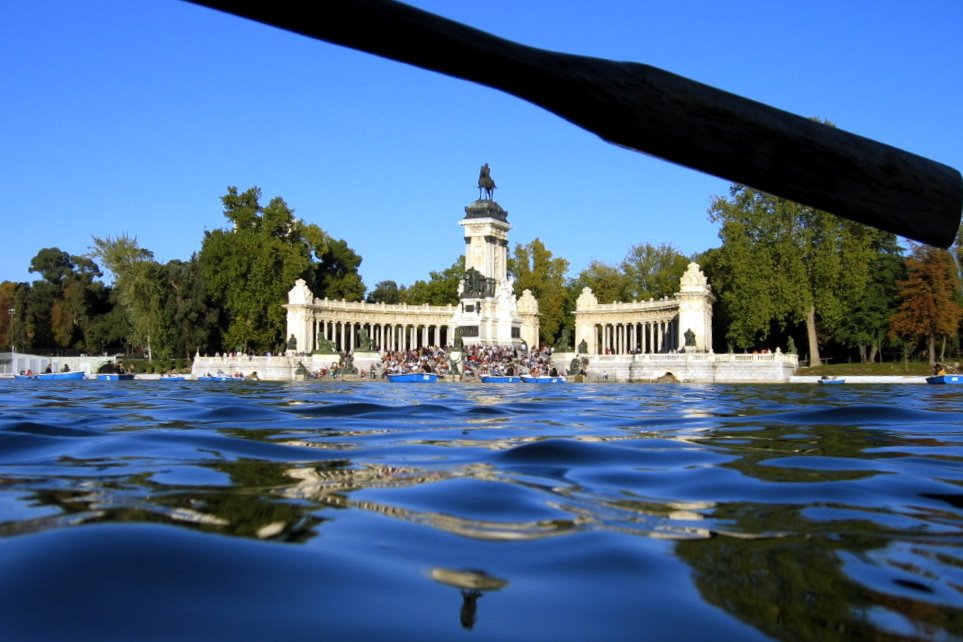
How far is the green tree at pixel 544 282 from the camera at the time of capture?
89312 millimetres

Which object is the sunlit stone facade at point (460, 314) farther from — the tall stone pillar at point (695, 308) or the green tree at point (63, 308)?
the green tree at point (63, 308)

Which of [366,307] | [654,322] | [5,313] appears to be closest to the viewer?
[654,322]

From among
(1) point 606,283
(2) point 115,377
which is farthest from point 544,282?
(2) point 115,377

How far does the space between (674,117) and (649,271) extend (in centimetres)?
8904

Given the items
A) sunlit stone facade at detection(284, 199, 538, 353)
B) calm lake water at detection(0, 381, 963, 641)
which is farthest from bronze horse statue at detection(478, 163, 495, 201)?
calm lake water at detection(0, 381, 963, 641)

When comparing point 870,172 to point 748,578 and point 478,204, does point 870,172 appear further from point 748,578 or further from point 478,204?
point 478,204

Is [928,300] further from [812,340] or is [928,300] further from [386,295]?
[386,295]

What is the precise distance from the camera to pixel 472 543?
2.76m

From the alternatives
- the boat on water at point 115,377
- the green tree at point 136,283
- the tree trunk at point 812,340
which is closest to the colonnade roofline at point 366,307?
the green tree at point 136,283

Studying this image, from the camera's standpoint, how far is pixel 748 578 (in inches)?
93.0

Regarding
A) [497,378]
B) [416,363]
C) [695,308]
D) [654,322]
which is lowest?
[497,378]

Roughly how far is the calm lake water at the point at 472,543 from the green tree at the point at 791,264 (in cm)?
5835

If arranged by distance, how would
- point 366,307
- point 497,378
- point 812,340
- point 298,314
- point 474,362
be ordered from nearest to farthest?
1. point 497,378
2. point 474,362
3. point 812,340
4. point 298,314
5. point 366,307

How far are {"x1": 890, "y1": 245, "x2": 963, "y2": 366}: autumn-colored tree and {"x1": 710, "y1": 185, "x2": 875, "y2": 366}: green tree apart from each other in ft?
9.46
